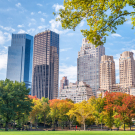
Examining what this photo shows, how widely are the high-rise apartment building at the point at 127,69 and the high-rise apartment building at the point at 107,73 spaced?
8.86 m

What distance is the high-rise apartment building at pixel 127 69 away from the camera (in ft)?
584

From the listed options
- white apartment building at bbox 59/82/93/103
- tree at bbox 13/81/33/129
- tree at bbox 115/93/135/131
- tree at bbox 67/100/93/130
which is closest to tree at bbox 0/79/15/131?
tree at bbox 13/81/33/129

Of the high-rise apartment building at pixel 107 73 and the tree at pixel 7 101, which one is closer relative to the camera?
the tree at pixel 7 101

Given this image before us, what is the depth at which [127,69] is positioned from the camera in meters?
181

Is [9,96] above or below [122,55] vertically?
below

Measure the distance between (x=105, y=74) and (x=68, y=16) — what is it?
180674mm

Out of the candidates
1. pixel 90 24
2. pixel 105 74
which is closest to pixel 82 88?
pixel 105 74

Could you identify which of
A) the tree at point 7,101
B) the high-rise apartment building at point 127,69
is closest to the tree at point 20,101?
the tree at point 7,101

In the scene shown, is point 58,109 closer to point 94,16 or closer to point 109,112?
point 109,112

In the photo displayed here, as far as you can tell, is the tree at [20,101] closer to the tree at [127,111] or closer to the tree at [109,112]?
the tree at [109,112]

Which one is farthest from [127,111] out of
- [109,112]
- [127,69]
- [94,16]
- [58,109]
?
[127,69]

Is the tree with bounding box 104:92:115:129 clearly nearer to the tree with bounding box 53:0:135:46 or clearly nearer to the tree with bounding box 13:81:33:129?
the tree with bounding box 13:81:33:129

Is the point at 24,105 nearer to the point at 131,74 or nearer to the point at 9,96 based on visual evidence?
the point at 9,96

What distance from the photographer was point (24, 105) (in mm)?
47281
